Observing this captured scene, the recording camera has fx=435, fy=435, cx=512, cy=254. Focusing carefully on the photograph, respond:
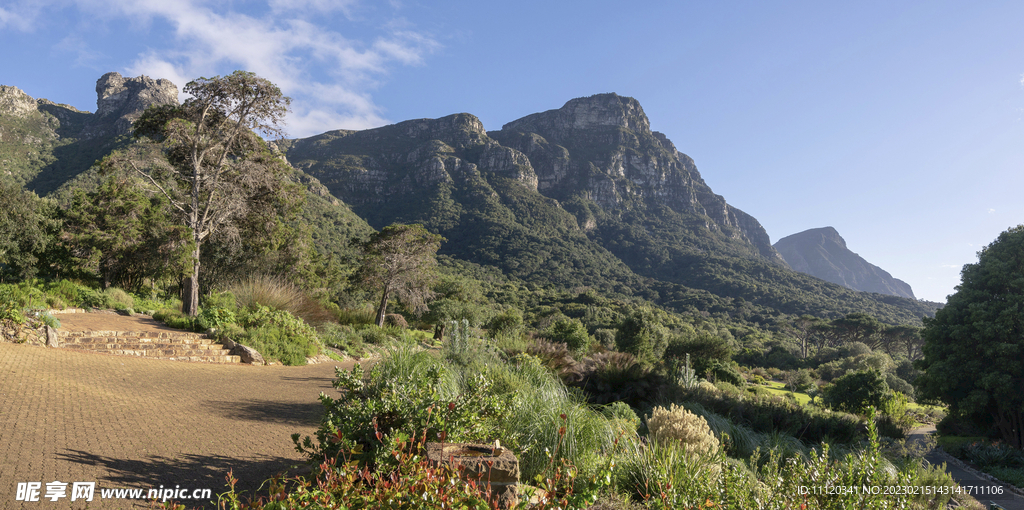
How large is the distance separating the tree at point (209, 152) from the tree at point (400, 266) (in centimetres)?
872

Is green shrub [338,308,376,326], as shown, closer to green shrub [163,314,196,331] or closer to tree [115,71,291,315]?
tree [115,71,291,315]

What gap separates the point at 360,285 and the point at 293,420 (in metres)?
18.9

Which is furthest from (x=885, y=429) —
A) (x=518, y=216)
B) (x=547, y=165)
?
(x=547, y=165)

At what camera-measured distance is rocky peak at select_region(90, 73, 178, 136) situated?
6812cm

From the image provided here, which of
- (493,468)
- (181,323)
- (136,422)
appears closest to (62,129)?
(181,323)

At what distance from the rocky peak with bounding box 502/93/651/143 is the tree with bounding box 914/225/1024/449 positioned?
444 feet

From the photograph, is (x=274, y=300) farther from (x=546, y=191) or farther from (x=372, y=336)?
(x=546, y=191)

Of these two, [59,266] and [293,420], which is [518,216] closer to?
[59,266]

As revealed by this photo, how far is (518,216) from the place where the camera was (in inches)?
3516

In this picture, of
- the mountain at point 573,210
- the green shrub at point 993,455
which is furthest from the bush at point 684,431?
the mountain at point 573,210

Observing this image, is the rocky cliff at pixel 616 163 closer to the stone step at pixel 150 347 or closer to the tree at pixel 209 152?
the tree at pixel 209 152

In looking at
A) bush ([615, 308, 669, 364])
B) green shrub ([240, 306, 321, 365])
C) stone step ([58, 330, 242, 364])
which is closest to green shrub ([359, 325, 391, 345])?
green shrub ([240, 306, 321, 365])

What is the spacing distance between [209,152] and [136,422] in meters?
12.1

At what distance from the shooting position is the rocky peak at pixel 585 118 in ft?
484
